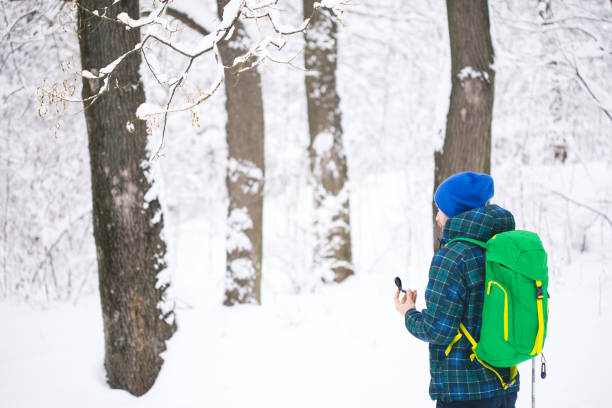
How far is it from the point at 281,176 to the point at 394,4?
6005 mm

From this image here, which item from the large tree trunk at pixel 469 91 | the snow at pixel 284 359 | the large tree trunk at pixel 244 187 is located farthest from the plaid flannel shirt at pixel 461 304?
the large tree trunk at pixel 244 187

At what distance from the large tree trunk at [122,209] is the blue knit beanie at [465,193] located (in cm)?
249

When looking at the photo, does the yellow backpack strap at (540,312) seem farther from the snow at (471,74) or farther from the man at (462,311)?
the snow at (471,74)

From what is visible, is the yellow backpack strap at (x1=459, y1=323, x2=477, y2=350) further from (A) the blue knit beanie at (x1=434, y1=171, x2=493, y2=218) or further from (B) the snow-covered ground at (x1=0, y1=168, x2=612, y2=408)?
(B) the snow-covered ground at (x1=0, y1=168, x2=612, y2=408)

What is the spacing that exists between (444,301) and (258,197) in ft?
12.0

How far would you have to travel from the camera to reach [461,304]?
5.72 feet

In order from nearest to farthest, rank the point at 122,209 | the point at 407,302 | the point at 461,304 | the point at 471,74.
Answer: the point at 461,304 < the point at 407,302 < the point at 122,209 < the point at 471,74

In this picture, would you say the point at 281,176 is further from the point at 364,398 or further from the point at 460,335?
the point at 460,335

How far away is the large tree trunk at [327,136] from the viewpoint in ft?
20.5

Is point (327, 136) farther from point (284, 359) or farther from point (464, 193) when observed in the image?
point (464, 193)

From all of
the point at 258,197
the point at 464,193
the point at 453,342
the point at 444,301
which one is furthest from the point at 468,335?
the point at 258,197

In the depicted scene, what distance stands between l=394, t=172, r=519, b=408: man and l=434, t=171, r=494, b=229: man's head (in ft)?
0.03

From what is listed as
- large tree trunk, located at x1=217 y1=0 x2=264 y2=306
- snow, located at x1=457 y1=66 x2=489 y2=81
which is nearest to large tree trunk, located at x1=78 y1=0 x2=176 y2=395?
large tree trunk, located at x1=217 y1=0 x2=264 y2=306

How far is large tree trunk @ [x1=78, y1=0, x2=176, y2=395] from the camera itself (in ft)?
10.4
